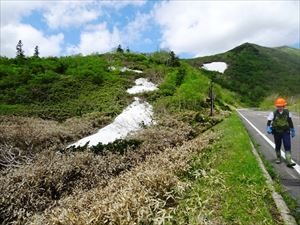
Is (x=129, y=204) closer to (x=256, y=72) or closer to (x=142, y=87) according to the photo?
(x=142, y=87)

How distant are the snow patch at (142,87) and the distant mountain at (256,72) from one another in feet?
211

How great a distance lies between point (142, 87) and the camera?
90.2ft

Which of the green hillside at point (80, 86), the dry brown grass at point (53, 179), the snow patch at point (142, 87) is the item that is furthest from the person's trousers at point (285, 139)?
the snow patch at point (142, 87)

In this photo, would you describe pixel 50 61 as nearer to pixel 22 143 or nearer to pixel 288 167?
pixel 22 143

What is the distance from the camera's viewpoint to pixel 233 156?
10.9 m

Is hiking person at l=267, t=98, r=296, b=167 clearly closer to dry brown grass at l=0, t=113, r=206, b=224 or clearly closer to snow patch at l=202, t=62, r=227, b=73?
dry brown grass at l=0, t=113, r=206, b=224

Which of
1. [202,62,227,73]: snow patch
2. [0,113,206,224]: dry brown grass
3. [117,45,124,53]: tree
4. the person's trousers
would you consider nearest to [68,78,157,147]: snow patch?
[0,113,206,224]: dry brown grass

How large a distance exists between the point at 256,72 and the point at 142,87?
95.2 m

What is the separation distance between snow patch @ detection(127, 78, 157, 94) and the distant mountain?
6422 centimetres

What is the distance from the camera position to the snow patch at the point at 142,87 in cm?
2658

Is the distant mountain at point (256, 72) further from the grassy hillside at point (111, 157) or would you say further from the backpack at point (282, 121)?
the backpack at point (282, 121)

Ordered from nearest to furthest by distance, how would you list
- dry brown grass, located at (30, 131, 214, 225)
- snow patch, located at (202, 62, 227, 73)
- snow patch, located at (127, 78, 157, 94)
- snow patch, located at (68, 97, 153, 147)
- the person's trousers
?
dry brown grass, located at (30, 131, 214, 225)
the person's trousers
snow patch, located at (68, 97, 153, 147)
snow patch, located at (127, 78, 157, 94)
snow patch, located at (202, 62, 227, 73)

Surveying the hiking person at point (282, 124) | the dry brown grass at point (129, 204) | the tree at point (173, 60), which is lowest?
the dry brown grass at point (129, 204)

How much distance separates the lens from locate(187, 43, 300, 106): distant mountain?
9938 centimetres
